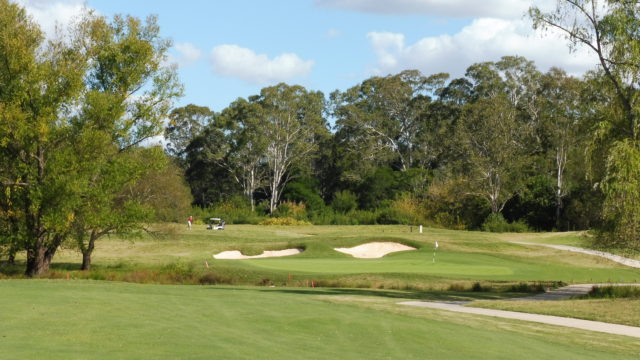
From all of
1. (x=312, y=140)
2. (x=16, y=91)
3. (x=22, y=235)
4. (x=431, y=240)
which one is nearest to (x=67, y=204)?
(x=22, y=235)

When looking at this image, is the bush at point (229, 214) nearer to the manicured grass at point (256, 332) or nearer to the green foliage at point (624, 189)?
the green foliage at point (624, 189)

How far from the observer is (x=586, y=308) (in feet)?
72.4

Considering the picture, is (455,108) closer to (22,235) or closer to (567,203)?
(567,203)

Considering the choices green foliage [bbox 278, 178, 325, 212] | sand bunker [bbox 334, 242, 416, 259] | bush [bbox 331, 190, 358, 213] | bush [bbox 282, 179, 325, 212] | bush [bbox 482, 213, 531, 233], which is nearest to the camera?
sand bunker [bbox 334, 242, 416, 259]

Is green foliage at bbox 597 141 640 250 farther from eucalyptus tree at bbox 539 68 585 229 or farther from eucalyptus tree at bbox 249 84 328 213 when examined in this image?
eucalyptus tree at bbox 249 84 328 213

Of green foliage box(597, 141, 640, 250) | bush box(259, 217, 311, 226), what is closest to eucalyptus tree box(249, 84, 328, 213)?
bush box(259, 217, 311, 226)

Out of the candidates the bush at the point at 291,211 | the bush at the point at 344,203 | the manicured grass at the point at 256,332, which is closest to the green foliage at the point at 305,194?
the bush at the point at 344,203

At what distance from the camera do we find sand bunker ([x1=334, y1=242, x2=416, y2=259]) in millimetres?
45125

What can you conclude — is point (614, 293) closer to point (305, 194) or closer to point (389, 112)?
point (305, 194)

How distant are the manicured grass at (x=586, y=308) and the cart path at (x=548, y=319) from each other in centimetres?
59

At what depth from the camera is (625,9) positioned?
24438mm

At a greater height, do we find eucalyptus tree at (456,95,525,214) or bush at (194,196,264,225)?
eucalyptus tree at (456,95,525,214)

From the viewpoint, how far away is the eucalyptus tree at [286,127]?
8694 centimetres

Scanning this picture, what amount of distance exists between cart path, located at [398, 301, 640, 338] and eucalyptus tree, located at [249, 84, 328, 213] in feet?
210
